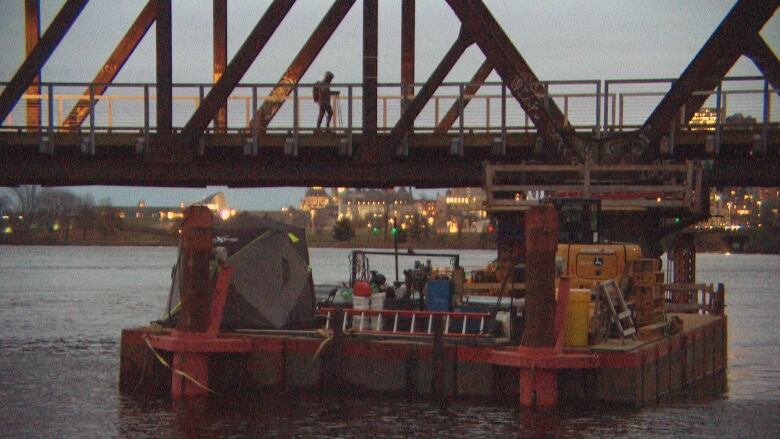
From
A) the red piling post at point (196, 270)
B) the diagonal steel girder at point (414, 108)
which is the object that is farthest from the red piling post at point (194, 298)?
the diagonal steel girder at point (414, 108)

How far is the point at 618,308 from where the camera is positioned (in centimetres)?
2917

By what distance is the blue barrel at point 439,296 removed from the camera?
1175 inches

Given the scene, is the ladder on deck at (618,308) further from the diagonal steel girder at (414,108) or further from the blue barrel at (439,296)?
the diagonal steel girder at (414,108)

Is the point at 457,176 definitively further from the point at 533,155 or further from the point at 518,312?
the point at 518,312

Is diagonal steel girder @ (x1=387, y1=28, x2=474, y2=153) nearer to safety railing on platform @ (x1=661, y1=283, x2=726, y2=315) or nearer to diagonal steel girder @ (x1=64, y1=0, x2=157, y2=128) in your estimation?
safety railing on platform @ (x1=661, y1=283, x2=726, y2=315)

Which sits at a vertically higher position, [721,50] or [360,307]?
[721,50]

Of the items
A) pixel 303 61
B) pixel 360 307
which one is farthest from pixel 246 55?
pixel 360 307

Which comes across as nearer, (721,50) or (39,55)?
(721,50)

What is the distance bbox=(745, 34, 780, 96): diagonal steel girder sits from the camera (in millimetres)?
36344

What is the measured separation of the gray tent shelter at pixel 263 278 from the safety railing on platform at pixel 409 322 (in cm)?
63

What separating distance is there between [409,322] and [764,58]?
40.3 ft

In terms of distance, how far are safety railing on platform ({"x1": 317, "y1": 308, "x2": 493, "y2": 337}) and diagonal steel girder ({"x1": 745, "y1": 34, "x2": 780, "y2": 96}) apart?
11.7 meters

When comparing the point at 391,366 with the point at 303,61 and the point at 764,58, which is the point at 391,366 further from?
the point at 303,61

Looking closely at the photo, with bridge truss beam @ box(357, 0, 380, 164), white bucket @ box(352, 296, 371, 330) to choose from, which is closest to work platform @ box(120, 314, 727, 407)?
white bucket @ box(352, 296, 371, 330)
